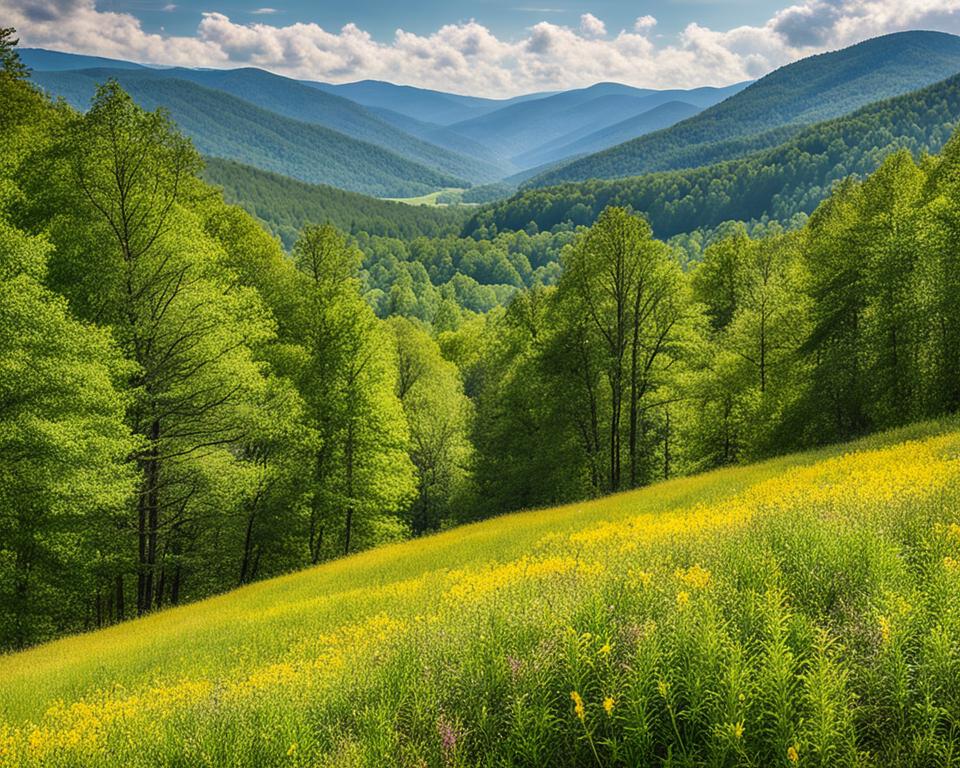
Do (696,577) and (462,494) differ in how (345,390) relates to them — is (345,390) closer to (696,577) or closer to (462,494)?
(462,494)

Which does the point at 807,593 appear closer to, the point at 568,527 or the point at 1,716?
the point at 1,716

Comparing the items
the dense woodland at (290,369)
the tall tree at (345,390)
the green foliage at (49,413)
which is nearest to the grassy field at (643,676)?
the green foliage at (49,413)

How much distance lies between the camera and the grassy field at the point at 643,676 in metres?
3.57

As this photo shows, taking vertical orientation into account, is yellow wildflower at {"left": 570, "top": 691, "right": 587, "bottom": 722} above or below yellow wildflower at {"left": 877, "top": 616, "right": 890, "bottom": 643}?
below

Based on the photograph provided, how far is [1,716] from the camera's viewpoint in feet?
23.3

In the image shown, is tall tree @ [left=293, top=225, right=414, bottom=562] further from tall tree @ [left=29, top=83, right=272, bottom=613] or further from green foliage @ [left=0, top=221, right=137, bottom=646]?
green foliage @ [left=0, top=221, right=137, bottom=646]

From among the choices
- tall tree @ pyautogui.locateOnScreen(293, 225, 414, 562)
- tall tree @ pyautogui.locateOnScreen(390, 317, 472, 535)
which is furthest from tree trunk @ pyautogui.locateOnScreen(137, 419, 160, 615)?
tall tree @ pyautogui.locateOnScreen(390, 317, 472, 535)

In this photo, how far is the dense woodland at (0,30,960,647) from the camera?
1627cm

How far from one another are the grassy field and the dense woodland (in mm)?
10105

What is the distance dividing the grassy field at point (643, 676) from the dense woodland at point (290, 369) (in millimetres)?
10105

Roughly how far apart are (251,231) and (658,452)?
2361cm

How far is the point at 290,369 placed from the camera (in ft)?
82.2

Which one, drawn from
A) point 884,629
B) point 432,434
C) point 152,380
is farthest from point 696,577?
point 432,434

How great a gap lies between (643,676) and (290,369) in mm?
23082
